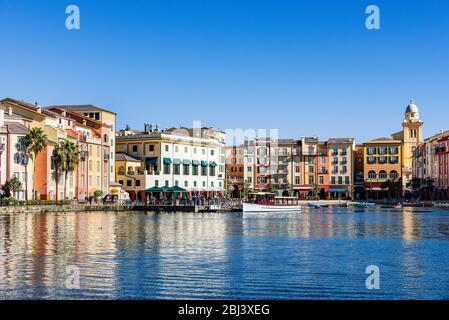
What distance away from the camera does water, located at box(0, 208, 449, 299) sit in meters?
29.0

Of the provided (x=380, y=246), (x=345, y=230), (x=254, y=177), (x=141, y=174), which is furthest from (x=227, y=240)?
(x=254, y=177)

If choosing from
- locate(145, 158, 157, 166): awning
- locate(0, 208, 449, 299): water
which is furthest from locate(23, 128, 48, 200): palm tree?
locate(145, 158, 157, 166): awning

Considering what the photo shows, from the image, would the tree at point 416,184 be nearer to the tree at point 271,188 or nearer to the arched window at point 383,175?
the arched window at point 383,175

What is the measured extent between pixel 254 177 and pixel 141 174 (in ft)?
161

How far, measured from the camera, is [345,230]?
6362 cm

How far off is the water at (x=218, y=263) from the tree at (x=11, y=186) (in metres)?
27.6

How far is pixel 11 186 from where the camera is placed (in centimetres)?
8725

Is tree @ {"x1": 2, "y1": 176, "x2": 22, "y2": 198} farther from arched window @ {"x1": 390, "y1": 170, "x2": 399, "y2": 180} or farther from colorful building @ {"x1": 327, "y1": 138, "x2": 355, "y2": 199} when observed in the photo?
arched window @ {"x1": 390, "y1": 170, "x2": 399, "y2": 180}

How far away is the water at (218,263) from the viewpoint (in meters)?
29.0

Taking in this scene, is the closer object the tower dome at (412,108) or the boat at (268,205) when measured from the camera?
the boat at (268,205)

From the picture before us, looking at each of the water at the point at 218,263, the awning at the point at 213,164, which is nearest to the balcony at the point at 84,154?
the awning at the point at 213,164

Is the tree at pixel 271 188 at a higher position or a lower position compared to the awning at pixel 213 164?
lower

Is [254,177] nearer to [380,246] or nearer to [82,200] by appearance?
[82,200]

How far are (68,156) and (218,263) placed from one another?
2444 inches
